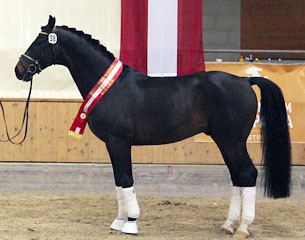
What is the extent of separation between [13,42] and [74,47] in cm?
309

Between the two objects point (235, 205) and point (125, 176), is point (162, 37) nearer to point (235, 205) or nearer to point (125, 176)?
point (125, 176)

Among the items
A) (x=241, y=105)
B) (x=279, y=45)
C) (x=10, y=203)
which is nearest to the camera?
(x=241, y=105)

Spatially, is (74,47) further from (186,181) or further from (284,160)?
(186,181)

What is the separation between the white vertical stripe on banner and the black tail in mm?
2965

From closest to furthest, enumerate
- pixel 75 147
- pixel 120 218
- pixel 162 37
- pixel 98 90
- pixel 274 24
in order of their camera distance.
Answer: pixel 98 90
pixel 120 218
pixel 162 37
pixel 75 147
pixel 274 24

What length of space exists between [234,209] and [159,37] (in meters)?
3.60

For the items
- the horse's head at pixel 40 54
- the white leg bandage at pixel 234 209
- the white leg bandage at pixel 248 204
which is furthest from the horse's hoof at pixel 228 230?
the horse's head at pixel 40 54

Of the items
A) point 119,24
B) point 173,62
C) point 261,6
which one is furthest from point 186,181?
point 261,6

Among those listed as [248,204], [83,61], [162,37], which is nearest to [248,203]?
[248,204]

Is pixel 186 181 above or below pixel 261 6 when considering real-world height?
below

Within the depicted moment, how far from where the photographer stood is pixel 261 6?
13.0 m

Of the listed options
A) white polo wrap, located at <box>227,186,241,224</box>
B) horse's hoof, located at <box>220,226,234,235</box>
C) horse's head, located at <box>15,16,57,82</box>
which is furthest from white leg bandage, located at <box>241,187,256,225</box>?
horse's head, located at <box>15,16,57,82</box>

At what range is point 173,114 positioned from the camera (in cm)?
777

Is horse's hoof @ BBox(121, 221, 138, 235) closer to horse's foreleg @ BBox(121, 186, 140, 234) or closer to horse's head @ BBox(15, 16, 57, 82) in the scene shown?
horse's foreleg @ BBox(121, 186, 140, 234)
